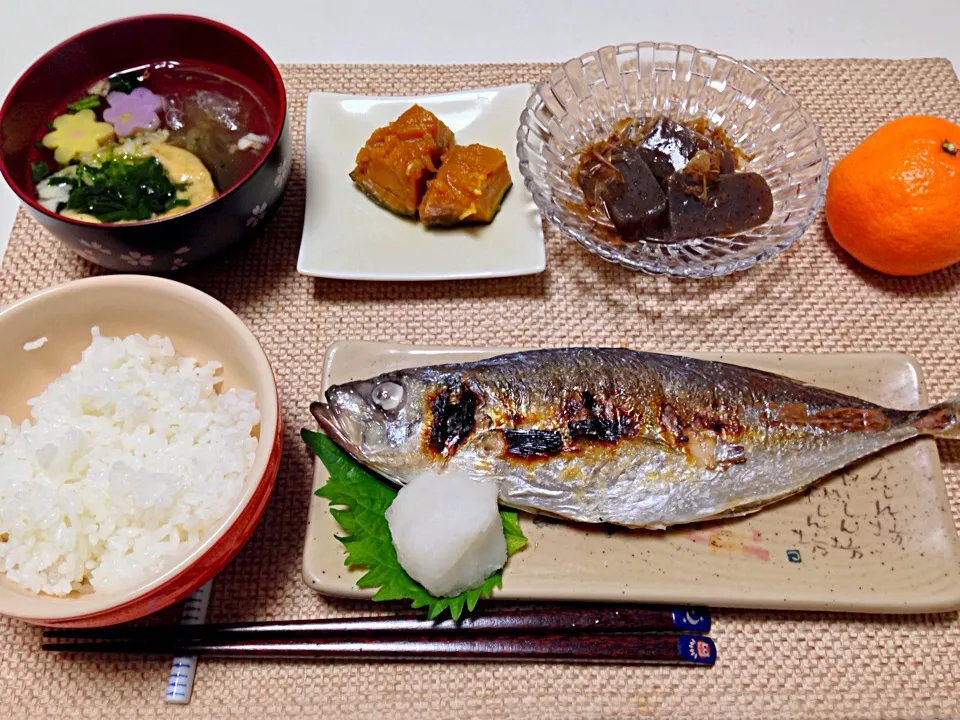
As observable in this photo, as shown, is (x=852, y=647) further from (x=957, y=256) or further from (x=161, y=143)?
(x=161, y=143)

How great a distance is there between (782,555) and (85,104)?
1.95 meters

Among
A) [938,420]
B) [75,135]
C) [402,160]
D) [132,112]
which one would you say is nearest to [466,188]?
[402,160]

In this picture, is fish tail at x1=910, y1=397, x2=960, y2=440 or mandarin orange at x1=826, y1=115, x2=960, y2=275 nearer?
fish tail at x1=910, y1=397, x2=960, y2=440

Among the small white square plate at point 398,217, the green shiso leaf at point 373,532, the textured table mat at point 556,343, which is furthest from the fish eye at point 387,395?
the small white square plate at point 398,217

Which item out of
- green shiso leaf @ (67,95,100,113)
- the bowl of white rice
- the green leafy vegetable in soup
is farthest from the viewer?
green shiso leaf @ (67,95,100,113)

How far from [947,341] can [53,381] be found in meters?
2.15

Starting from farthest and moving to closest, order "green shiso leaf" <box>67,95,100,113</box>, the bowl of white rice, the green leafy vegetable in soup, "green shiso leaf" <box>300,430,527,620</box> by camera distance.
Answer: "green shiso leaf" <box>67,95,100,113</box>
the green leafy vegetable in soup
"green shiso leaf" <box>300,430,527,620</box>
the bowl of white rice

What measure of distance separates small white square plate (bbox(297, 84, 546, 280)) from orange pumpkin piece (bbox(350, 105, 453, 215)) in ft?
0.17

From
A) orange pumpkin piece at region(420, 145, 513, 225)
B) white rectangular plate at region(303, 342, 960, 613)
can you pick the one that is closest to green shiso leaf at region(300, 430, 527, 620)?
white rectangular plate at region(303, 342, 960, 613)

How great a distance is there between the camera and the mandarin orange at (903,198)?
1681mm

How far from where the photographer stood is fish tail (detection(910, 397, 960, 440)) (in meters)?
1.49

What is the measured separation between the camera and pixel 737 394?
1487 mm

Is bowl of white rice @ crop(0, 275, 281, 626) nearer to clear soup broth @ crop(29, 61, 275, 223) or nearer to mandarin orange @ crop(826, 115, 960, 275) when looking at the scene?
clear soup broth @ crop(29, 61, 275, 223)

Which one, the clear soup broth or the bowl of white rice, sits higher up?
the clear soup broth
